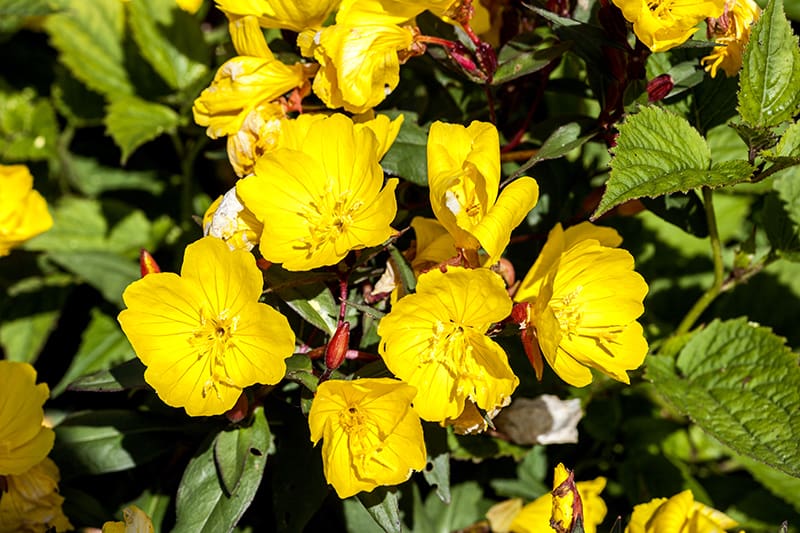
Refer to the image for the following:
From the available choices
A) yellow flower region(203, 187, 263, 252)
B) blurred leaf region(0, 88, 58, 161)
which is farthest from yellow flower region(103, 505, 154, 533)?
blurred leaf region(0, 88, 58, 161)

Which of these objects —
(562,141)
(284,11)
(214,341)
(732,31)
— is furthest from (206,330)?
(732,31)

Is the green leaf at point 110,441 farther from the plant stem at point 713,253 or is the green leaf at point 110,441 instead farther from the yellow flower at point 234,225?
the plant stem at point 713,253

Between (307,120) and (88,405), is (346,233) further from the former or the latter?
(88,405)

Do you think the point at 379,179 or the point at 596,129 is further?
the point at 596,129

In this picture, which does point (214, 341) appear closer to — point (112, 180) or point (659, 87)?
point (659, 87)

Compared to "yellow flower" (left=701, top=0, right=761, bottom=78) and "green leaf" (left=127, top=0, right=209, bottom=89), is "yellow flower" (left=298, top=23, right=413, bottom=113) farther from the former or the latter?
"green leaf" (left=127, top=0, right=209, bottom=89)

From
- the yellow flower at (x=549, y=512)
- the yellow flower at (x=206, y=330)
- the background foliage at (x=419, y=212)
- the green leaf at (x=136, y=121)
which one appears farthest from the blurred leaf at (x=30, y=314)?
the yellow flower at (x=549, y=512)

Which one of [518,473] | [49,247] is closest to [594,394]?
[518,473]
